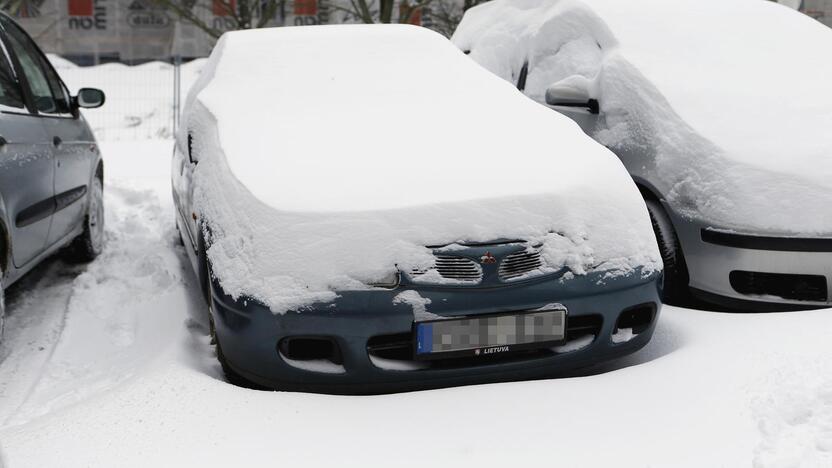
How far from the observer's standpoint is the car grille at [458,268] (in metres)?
2.61

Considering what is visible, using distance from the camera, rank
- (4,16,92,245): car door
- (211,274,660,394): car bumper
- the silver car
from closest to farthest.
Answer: (211,274,660,394): car bumper < the silver car < (4,16,92,245): car door

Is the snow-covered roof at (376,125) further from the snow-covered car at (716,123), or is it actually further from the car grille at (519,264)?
the snow-covered car at (716,123)

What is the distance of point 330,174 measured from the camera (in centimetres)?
284

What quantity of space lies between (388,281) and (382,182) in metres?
0.39

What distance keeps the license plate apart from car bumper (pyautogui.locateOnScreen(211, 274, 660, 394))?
0.11 feet

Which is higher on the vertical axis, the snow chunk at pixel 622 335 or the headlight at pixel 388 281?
the headlight at pixel 388 281

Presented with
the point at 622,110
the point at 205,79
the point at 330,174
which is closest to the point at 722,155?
the point at 622,110

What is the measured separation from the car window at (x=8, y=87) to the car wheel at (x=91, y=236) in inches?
44.4

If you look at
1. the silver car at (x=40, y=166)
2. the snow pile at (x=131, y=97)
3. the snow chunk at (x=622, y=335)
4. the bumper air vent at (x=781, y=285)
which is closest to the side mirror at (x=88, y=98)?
the silver car at (x=40, y=166)

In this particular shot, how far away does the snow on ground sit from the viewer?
2.20 meters

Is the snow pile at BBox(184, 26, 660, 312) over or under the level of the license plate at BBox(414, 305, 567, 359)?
over

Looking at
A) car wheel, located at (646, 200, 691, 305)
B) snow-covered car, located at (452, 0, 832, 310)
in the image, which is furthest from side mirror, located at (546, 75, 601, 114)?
car wheel, located at (646, 200, 691, 305)

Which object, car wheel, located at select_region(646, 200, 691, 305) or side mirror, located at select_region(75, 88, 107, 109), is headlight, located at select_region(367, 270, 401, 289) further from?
side mirror, located at select_region(75, 88, 107, 109)

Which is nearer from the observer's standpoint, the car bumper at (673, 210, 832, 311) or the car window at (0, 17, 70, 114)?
the car bumper at (673, 210, 832, 311)
